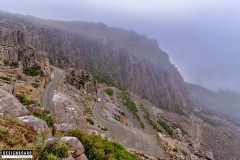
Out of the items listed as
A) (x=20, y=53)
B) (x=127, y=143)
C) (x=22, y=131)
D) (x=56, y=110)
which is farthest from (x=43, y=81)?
(x=22, y=131)

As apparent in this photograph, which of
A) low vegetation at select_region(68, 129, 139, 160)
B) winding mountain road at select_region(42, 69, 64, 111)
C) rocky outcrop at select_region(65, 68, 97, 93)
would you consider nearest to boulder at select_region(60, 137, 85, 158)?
low vegetation at select_region(68, 129, 139, 160)

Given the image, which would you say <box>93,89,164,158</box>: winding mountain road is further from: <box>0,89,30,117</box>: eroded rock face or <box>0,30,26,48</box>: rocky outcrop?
<box>0,30,26,48</box>: rocky outcrop

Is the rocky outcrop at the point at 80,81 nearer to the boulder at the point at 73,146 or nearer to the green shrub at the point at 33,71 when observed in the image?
the green shrub at the point at 33,71

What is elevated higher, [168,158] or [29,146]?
[29,146]

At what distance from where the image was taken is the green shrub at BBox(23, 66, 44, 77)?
75088mm

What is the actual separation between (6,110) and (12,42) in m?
101

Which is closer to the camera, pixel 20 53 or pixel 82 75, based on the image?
pixel 20 53

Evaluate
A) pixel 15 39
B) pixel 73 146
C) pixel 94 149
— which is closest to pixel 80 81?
pixel 15 39

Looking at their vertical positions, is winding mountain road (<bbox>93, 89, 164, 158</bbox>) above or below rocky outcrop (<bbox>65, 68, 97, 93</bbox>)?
above

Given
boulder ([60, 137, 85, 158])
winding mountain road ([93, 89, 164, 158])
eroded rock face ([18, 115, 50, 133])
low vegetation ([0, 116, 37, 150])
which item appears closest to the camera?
low vegetation ([0, 116, 37, 150])

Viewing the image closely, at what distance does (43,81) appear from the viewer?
7325 cm

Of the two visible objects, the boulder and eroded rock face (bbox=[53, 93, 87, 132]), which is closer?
the boulder

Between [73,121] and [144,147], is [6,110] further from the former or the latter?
[144,147]

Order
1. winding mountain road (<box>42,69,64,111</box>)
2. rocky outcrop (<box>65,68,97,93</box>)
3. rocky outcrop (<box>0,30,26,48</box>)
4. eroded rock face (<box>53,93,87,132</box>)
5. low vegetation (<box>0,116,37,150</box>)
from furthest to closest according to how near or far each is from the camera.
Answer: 1. rocky outcrop (<box>0,30,26,48</box>)
2. rocky outcrop (<box>65,68,97,93</box>)
3. winding mountain road (<box>42,69,64,111</box>)
4. eroded rock face (<box>53,93,87,132</box>)
5. low vegetation (<box>0,116,37,150</box>)
